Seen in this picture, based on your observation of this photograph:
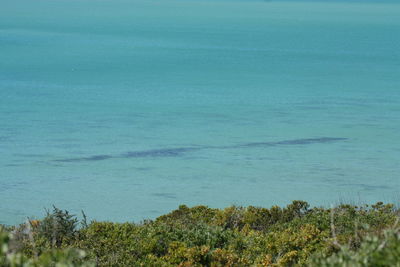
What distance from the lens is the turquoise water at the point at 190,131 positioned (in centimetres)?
2005

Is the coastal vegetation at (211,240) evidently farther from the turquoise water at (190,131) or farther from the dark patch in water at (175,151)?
the dark patch in water at (175,151)

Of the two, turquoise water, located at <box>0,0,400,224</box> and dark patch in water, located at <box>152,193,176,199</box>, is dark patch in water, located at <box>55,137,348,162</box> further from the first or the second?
dark patch in water, located at <box>152,193,176,199</box>

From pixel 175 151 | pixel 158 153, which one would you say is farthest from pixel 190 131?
pixel 158 153

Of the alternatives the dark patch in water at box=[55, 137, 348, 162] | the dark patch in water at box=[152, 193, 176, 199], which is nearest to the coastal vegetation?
the dark patch in water at box=[152, 193, 176, 199]

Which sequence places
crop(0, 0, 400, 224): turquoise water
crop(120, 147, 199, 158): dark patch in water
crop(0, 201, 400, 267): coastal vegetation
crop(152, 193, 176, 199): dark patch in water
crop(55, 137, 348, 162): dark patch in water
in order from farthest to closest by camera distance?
crop(120, 147, 199, 158): dark patch in water
crop(55, 137, 348, 162): dark patch in water
crop(0, 0, 400, 224): turquoise water
crop(152, 193, 176, 199): dark patch in water
crop(0, 201, 400, 267): coastal vegetation

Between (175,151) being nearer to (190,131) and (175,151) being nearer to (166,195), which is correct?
(190,131)

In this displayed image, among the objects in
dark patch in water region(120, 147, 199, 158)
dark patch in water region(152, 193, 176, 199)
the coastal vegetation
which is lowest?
dark patch in water region(152, 193, 176, 199)

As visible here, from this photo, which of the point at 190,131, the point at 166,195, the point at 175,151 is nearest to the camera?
the point at 166,195

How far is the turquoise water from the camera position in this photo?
789 inches

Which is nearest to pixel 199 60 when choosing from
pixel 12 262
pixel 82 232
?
pixel 82 232

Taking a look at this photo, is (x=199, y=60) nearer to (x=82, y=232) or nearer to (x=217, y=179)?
(x=217, y=179)

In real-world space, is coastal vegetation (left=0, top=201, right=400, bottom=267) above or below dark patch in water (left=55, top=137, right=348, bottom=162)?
below

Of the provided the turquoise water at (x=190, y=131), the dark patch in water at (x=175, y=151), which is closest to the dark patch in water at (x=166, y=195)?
the turquoise water at (x=190, y=131)

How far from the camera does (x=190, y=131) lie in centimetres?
2833
